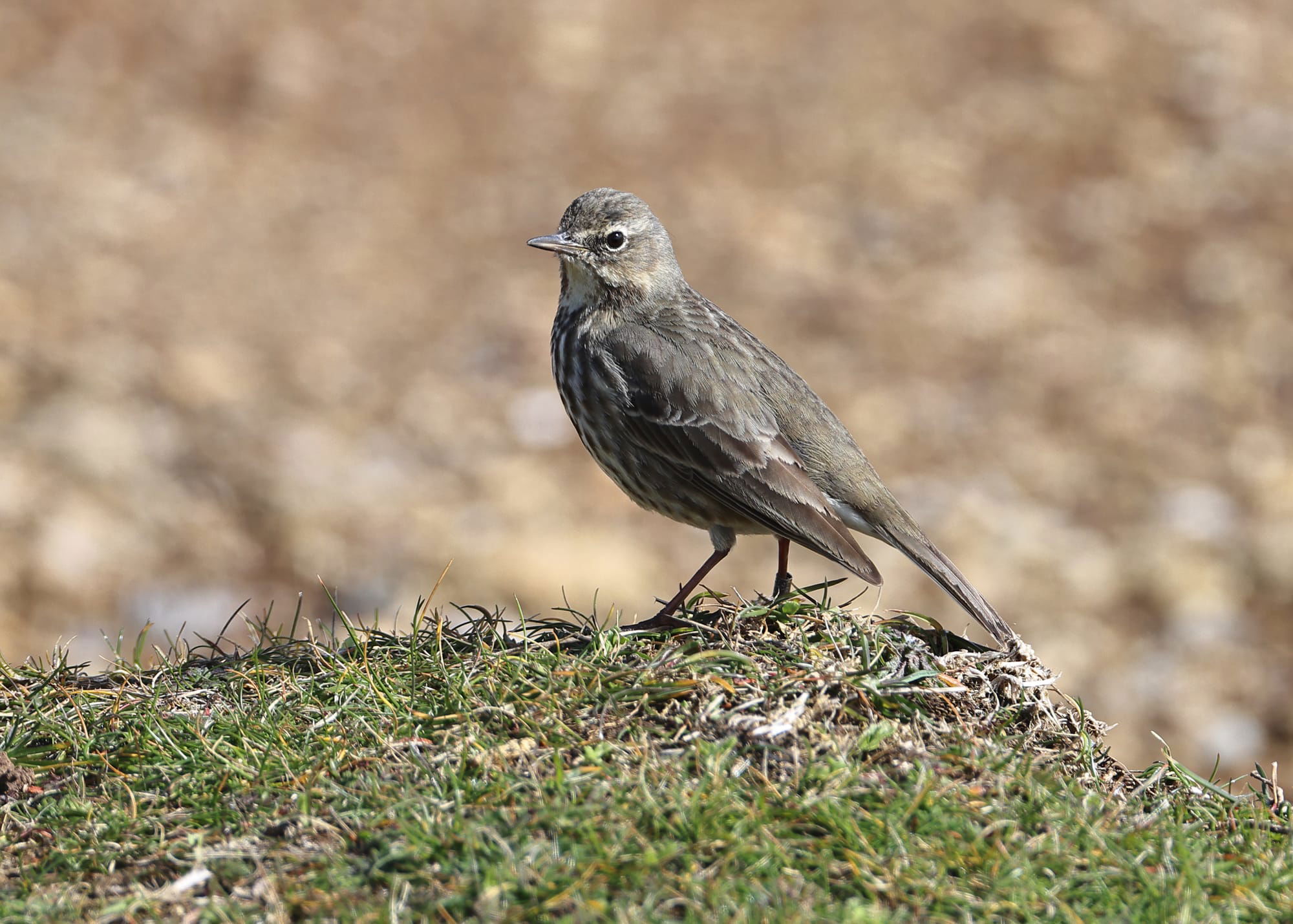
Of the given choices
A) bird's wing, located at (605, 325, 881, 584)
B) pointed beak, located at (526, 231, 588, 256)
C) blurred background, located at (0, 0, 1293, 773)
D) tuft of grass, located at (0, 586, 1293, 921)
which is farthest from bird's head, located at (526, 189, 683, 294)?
blurred background, located at (0, 0, 1293, 773)

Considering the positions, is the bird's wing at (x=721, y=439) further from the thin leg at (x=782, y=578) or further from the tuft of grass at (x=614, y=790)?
the tuft of grass at (x=614, y=790)

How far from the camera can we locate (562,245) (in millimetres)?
6746

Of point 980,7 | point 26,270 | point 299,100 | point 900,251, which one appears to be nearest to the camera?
point 26,270

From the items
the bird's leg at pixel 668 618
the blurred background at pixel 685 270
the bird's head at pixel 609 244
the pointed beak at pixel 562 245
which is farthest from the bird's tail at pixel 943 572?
the blurred background at pixel 685 270

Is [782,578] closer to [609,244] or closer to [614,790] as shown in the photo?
[609,244]

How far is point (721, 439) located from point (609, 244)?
1.24 meters

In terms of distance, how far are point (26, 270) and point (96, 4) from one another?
352 centimetres

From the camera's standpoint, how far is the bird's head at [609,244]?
6785mm

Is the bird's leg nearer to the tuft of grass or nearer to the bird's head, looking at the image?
the tuft of grass

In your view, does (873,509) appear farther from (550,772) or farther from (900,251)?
(900,251)

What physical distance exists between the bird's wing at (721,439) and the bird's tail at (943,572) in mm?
213

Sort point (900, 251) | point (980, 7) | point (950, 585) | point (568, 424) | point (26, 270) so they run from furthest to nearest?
point (980, 7)
point (900, 251)
point (26, 270)
point (568, 424)
point (950, 585)

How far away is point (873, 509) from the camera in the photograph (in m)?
6.11

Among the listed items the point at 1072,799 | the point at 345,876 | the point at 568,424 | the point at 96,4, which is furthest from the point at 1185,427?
the point at 96,4
